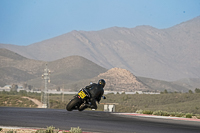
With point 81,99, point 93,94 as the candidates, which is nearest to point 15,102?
point 81,99

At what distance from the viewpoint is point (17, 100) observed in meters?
68.0

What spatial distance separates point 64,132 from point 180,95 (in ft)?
369

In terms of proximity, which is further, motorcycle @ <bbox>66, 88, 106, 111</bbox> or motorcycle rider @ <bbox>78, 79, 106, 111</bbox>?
motorcycle @ <bbox>66, 88, 106, 111</bbox>

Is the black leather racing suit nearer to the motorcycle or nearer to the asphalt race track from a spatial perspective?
the motorcycle

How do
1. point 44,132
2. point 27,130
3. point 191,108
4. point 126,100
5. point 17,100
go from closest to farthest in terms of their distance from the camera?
point 44,132
point 27,130
point 17,100
point 191,108
point 126,100

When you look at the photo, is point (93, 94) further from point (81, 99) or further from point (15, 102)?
point (15, 102)

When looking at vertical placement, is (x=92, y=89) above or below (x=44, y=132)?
above

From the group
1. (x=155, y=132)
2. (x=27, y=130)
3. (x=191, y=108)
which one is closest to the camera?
(x=27, y=130)

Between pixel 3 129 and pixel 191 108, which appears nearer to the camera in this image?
pixel 3 129

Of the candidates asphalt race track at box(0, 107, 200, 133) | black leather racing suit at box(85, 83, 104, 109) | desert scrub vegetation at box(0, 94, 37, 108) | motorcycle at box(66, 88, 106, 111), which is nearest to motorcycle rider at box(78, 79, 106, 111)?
black leather racing suit at box(85, 83, 104, 109)

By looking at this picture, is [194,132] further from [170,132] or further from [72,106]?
[72,106]

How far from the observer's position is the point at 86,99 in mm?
17344

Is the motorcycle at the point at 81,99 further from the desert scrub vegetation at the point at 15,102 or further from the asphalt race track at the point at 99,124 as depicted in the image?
the desert scrub vegetation at the point at 15,102

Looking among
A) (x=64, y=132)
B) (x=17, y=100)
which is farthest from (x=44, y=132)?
(x=17, y=100)
